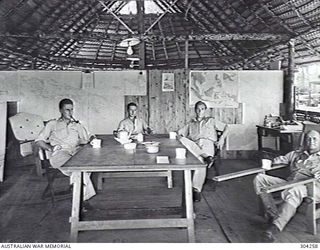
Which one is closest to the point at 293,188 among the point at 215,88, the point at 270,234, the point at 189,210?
the point at 270,234

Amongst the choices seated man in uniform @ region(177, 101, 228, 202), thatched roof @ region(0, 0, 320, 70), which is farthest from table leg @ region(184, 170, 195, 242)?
thatched roof @ region(0, 0, 320, 70)

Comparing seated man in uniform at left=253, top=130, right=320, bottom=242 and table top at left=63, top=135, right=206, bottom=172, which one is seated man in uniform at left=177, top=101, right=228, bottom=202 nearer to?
table top at left=63, top=135, right=206, bottom=172

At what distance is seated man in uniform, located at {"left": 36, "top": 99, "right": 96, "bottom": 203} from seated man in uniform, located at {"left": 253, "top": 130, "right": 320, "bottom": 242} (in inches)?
69.4

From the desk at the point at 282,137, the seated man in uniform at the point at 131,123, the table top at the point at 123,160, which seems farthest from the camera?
Result: the desk at the point at 282,137

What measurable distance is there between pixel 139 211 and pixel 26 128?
11.3ft

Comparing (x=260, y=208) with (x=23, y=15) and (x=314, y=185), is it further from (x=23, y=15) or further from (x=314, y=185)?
(x=23, y=15)

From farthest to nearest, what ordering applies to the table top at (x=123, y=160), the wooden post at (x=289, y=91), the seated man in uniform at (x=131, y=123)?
the wooden post at (x=289, y=91), the seated man in uniform at (x=131, y=123), the table top at (x=123, y=160)

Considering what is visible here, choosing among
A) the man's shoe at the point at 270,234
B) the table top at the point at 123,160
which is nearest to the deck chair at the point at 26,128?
the table top at the point at 123,160

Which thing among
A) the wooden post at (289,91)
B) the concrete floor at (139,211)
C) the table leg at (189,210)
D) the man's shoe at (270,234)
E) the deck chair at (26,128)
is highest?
the wooden post at (289,91)

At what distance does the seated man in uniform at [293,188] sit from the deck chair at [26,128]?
3.41 m

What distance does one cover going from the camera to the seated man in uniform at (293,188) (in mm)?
2539

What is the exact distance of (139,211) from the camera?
104 inches

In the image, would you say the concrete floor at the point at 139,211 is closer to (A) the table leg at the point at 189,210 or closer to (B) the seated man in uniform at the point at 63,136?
(A) the table leg at the point at 189,210

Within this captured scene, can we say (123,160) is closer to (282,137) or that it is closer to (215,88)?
(282,137)
